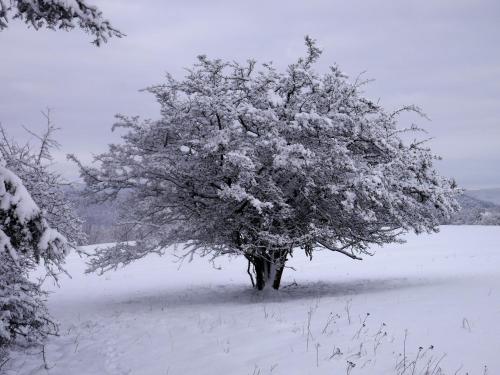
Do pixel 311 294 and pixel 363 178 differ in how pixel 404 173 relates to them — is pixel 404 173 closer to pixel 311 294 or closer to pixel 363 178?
pixel 363 178

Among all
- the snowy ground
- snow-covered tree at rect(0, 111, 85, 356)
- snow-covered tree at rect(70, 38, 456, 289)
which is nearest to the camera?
snow-covered tree at rect(0, 111, 85, 356)

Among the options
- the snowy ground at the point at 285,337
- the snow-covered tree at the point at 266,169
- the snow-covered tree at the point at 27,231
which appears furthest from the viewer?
the snow-covered tree at the point at 266,169

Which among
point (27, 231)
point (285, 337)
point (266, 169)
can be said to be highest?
point (266, 169)

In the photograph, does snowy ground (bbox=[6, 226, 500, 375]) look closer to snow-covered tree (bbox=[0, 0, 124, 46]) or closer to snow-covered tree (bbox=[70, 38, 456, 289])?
snow-covered tree (bbox=[70, 38, 456, 289])

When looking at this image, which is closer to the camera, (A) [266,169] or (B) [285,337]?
(B) [285,337]

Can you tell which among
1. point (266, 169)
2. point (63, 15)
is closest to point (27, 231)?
point (63, 15)

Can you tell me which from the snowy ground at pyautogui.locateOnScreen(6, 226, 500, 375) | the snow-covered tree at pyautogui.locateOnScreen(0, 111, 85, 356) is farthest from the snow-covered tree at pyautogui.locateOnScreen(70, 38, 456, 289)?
the snow-covered tree at pyautogui.locateOnScreen(0, 111, 85, 356)

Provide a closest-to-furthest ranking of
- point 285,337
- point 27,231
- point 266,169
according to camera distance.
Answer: point 27,231 < point 285,337 < point 266,169

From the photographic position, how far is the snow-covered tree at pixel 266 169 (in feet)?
36.4

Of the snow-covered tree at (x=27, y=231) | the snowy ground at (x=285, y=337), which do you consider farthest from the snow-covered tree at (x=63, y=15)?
the snowy ground at (x=285, y=337)

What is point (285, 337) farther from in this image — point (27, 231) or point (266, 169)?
point (266, 169)

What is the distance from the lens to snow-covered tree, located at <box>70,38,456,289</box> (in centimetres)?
1110

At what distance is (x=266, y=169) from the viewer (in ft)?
38.3

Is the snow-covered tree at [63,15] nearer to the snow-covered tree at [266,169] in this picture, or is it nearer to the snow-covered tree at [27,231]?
the snow-covered tree at [27,231]
